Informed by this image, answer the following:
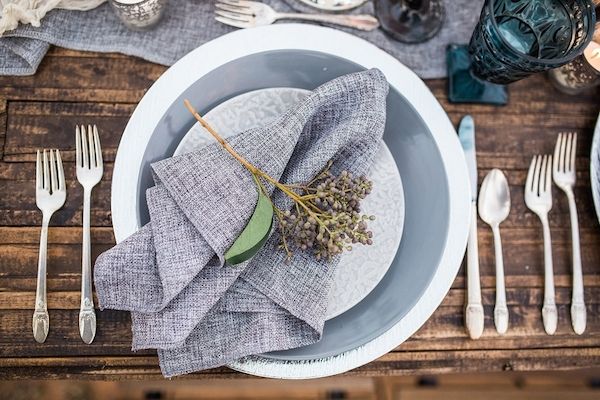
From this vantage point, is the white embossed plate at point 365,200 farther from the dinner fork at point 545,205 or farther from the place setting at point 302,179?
the dinner fork at point 545,205

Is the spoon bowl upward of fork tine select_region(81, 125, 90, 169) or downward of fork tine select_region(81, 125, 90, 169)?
downward

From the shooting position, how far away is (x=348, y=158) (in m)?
0.55

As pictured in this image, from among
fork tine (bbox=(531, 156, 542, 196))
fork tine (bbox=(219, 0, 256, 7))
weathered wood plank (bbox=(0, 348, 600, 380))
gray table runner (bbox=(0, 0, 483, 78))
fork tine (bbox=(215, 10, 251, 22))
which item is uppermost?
fork tine (bbox=(219, 0, 256, 7))

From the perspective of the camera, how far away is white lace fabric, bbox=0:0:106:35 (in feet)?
1.95

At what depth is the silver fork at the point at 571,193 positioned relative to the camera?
2.06ft

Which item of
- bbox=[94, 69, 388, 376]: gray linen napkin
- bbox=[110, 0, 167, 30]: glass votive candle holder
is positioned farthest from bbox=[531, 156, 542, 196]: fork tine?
bbox=[110, 0, 167, 30]: glass votive candle holder

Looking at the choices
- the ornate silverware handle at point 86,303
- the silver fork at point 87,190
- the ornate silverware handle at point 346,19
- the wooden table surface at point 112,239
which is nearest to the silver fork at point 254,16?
the ornate silverware handle at point 346,19

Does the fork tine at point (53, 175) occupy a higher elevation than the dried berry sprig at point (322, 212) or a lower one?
higher

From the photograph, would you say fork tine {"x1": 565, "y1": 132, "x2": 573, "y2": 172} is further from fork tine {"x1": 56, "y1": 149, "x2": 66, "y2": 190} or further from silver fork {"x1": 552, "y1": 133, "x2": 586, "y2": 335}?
fork tine {"x1": 56, "y1": 149, "x2": 66, "y2": 190}

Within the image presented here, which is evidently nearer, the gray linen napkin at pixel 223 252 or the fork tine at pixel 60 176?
the gray linen napkin at pixel 223 252

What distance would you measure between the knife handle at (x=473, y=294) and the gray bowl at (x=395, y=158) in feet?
0.21

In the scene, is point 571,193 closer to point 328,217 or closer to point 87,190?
point 328,217

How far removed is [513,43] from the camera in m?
0.61

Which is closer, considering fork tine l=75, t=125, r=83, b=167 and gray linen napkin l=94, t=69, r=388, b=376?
gray linen napkin l=94, t=69, r=388, b=376
